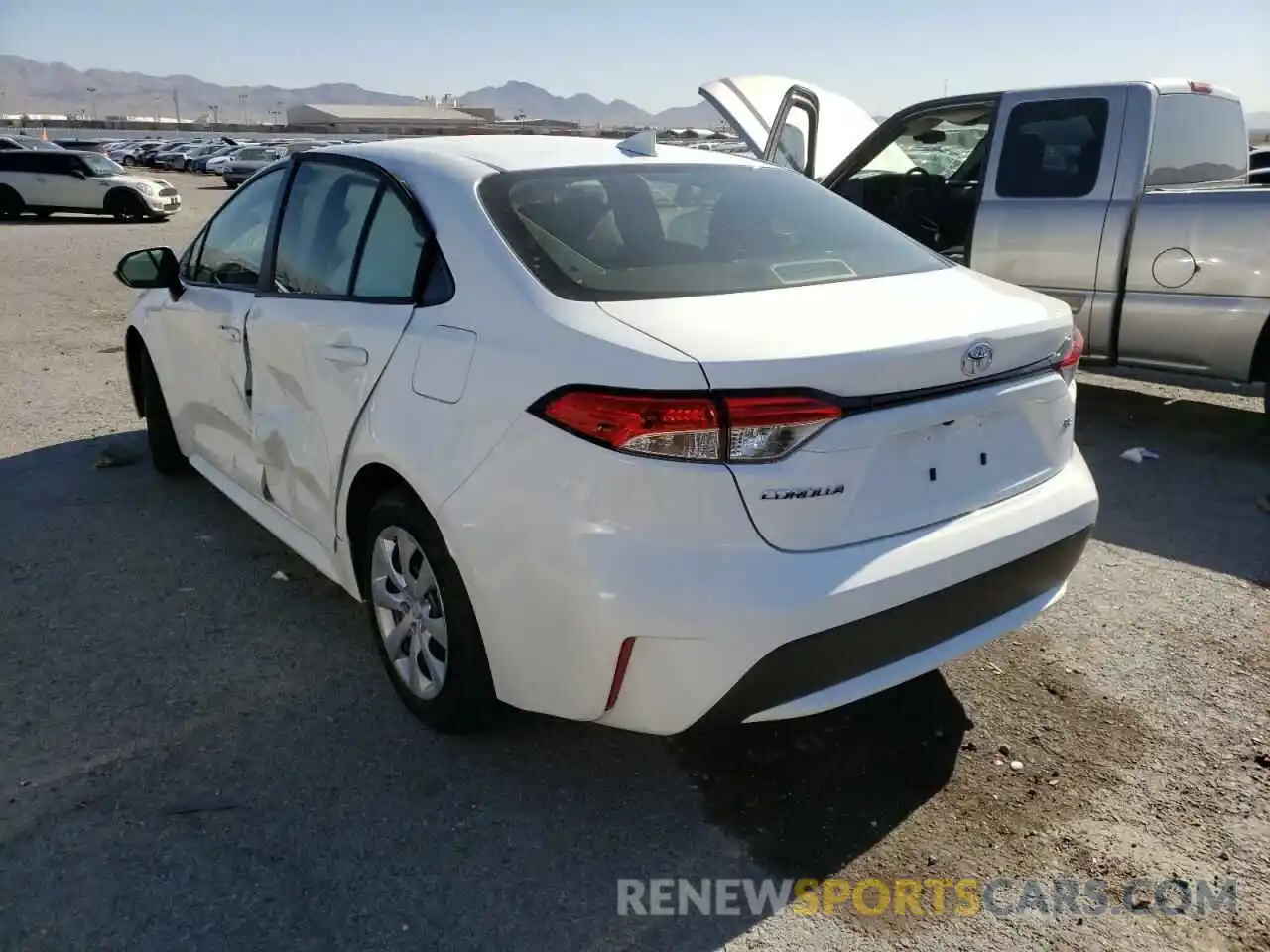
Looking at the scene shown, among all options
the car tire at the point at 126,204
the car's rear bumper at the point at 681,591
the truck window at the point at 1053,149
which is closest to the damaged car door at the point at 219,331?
the car's rear bumper at the point at 681,591

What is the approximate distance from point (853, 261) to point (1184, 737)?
5.56 ft

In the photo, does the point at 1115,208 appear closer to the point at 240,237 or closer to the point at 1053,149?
the point at 1053,149

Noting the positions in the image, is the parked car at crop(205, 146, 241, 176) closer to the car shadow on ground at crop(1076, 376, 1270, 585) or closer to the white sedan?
the car shadow on ground at crop(1076, 376, 1270, 585)

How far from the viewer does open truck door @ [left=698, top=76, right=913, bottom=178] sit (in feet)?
24.1

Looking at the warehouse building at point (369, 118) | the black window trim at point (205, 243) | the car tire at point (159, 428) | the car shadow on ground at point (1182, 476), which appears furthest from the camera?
the warehouse building at point (369, 118)

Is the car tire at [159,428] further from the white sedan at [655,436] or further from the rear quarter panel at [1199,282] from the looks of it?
the rear quarter panel at [1199,282]

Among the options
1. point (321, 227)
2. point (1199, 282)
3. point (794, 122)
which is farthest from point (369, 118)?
point (321, 227)

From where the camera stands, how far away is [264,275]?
150 inches

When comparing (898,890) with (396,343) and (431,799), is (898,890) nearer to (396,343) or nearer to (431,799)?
(431,799)

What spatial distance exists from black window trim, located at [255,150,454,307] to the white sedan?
0.04 feet

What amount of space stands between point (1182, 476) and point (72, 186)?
24299 millimetres

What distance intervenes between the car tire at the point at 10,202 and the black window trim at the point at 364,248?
23.7m

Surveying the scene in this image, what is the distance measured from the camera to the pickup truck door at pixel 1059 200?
602cm

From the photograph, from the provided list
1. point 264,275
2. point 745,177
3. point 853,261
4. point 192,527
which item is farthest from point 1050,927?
point 192,527
